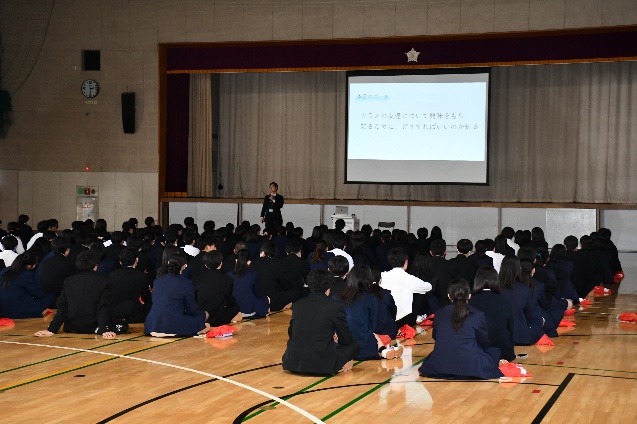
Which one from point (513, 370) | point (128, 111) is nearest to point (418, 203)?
point (128, 111)

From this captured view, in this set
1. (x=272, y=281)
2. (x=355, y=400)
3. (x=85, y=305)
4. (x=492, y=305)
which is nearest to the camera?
(x=355, y=400)

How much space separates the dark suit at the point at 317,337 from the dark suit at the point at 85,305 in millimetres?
2656

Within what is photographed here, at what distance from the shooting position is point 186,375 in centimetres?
759

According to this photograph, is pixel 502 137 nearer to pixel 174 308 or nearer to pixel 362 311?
pixel 174 308

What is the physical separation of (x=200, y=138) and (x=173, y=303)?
12820mm

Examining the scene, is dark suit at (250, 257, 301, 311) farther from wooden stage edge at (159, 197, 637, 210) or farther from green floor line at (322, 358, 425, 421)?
wooden stage edge at (159, 197, 637, 210)

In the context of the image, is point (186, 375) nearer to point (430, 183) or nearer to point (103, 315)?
point (103, 315)

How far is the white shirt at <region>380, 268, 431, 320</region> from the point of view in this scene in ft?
31.7

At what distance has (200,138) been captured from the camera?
71.7 ft

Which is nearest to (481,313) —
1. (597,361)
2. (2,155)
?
(597,361)

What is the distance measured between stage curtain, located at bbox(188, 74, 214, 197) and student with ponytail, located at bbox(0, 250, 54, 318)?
10872 mm

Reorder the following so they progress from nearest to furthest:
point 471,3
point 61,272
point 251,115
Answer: point 61,272 < point 471,3 < point 251,115

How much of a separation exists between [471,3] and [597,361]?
1157cm

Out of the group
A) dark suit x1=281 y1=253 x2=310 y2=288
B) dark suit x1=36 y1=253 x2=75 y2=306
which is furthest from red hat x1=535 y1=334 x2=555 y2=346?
dark suit x1=36 y1=253 x2=75 y2=306
